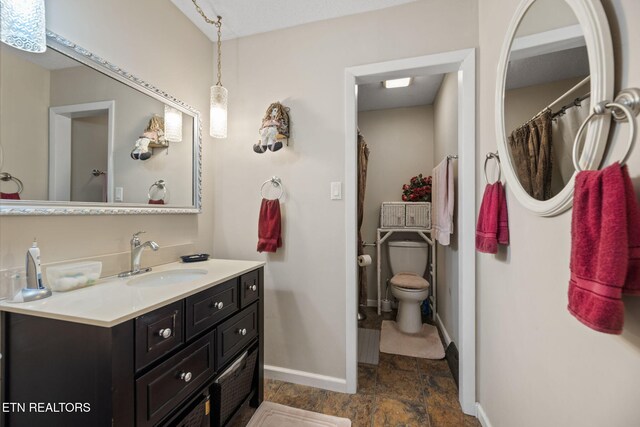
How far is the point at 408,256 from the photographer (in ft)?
9.56

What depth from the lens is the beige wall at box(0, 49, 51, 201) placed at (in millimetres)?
942

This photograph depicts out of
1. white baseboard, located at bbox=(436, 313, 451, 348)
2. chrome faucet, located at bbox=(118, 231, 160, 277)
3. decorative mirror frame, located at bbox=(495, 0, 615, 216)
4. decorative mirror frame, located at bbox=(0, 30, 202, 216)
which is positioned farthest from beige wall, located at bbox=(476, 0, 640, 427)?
decorative mirror frame, located at bbox=(0, 30, 202, 216)

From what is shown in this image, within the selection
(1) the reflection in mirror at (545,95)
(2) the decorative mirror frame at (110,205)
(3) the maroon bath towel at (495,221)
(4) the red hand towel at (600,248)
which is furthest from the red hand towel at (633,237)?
(2) the decorative mirror frame at (110,205)

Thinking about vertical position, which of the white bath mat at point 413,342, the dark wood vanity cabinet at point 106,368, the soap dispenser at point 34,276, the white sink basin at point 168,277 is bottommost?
the white bath mat at point 413,342

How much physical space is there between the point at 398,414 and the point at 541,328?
3.44ft

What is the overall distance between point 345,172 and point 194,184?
1.05m

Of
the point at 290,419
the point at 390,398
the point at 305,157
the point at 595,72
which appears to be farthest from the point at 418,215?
the point at 595,72

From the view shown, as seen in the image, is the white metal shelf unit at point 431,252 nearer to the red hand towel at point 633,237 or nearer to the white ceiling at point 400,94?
the white ceiling at point 400,94

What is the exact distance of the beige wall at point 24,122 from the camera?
94cm

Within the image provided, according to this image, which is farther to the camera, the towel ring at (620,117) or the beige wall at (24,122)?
the beige wall at (24,122)

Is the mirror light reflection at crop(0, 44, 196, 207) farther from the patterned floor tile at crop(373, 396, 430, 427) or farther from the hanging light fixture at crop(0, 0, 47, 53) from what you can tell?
the patterned floor tile at crop(373, 396, 430, 427)

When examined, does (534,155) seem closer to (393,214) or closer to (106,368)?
(106,368)

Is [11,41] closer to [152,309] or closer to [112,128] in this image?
[112,128]

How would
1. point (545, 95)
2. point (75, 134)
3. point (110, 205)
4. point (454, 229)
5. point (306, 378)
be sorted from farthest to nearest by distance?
point (454, 229), point (306, 378), point (110, 205), point (75, 134), point (545, 95)
